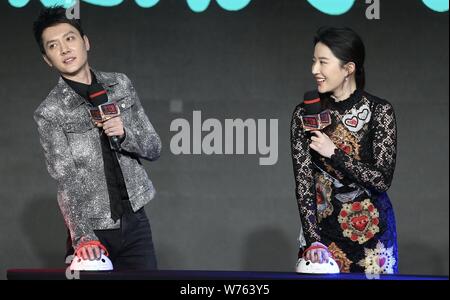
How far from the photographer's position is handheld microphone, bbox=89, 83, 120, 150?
3.14m

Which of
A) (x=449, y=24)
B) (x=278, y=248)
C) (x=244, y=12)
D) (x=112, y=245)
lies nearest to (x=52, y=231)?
(x=278, y=248)

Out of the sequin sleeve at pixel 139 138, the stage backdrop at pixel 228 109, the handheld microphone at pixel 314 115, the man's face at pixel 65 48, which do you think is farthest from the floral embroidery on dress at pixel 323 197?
the stage backdrop at pixel 228 109

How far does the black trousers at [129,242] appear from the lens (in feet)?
11.1

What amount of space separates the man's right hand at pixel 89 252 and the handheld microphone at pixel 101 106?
0.41 m

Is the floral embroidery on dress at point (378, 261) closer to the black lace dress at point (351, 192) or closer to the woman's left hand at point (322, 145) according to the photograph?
the black lace dress at point (351, 192)

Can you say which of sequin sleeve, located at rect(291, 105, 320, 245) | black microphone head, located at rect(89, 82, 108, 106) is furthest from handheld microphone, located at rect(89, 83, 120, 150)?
sequin sleeve, located at rect(291, 105, 320, 245)

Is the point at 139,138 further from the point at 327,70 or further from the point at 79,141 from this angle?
the point at 327,70

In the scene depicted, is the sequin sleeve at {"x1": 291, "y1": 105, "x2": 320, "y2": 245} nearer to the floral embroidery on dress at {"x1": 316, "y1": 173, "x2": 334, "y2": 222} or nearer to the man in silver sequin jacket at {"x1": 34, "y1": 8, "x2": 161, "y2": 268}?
the floral embroidery on dress at {"x1": 316, "y1": 173, "x2": 334, "y2": 222}

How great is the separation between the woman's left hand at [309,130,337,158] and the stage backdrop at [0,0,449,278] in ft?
7.24

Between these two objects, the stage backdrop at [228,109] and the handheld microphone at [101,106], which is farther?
the stage backdrop at [228,109]

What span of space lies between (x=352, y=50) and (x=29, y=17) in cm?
268

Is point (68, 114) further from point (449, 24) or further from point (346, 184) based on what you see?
point (449, 24)

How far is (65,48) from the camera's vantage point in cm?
334
